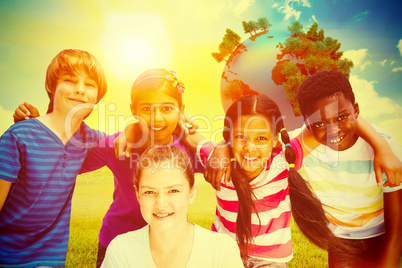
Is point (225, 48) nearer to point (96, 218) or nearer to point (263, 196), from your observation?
point (263, 196)

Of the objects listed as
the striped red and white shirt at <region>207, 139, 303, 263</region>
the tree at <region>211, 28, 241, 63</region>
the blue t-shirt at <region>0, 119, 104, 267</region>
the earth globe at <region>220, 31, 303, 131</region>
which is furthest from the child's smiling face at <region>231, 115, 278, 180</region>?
the blue t-shirt at <region>0, 119, 104, 267</region>

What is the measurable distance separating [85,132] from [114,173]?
1.15 feet

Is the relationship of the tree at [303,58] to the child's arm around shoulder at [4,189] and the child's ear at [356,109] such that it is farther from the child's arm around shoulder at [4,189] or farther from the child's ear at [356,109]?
the child's arm around shoulder at [4,189]

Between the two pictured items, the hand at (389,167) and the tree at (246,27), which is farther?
the tree at (246,27)

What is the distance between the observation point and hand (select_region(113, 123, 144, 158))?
2.21 meters

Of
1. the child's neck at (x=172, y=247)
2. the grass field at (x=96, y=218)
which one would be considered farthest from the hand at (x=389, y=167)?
the child's neck at (x=172, y=247)

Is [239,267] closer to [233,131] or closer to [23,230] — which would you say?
[233,131]

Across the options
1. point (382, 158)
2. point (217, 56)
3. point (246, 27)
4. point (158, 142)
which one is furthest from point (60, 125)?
point (382, 158)

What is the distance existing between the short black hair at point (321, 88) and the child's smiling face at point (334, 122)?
0.03 metres

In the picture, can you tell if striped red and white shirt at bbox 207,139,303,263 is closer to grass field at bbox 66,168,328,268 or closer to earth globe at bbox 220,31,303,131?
grass field at bbox 66,168,328,268

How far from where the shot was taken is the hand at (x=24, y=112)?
222 cm

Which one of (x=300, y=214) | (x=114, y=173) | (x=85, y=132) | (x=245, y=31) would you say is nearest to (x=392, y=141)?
(x=300, y=214)

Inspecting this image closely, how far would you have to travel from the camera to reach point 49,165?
215cm

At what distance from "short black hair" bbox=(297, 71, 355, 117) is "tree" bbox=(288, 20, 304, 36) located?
36cm
